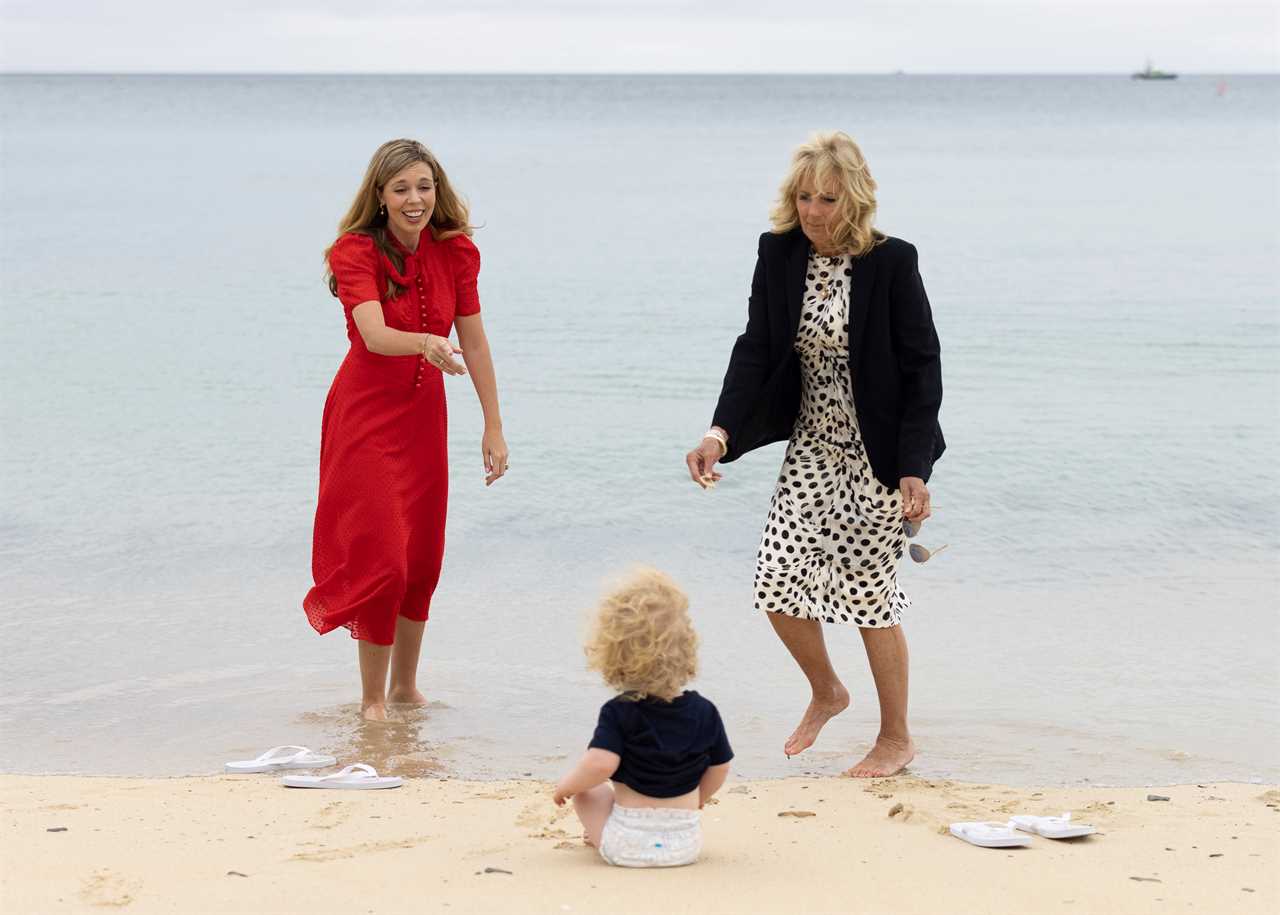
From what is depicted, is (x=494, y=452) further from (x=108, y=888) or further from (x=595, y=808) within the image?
(x=108, y=888)

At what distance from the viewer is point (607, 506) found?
906cm

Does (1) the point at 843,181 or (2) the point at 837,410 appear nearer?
(1) the point at 843,181

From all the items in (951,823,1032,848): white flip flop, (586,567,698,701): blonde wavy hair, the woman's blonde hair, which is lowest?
(951,823,1032,848): white flip flop

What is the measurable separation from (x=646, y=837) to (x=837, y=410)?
63.3 inches

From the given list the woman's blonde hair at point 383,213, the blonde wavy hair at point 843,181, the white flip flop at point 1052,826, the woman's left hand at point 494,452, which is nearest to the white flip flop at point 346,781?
the woman's left hand at point 494,452

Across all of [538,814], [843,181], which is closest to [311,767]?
[538,814]

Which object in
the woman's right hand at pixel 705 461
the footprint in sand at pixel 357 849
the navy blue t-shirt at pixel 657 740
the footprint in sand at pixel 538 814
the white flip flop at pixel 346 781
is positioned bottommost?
the white flip flop at pixel 346 781

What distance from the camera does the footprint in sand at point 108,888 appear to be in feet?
11.3

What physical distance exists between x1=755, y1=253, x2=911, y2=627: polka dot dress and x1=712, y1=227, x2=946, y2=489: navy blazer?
0.20ft

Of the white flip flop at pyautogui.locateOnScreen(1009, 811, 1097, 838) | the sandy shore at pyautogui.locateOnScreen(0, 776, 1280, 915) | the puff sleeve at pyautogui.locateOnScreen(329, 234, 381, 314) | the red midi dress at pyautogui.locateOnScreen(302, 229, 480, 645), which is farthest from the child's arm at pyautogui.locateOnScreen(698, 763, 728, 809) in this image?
the puff sleeve at pyautogui.locateOnScreen(329, 234, 381, 314)

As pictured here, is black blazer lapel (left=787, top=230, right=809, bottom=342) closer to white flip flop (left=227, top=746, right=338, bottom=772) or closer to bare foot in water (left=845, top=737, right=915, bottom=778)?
bare foot in water (left=845, top=737, right=915, bottom=778)

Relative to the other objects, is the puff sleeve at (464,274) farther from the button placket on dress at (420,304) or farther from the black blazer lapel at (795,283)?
the black blazer lapel at (795,283)

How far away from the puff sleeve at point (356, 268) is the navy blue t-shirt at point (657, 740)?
1883 millimetres

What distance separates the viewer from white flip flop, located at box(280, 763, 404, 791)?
465cm
